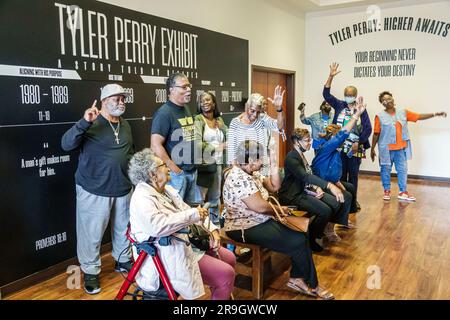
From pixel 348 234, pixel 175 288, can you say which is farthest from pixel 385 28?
pixel 175 288

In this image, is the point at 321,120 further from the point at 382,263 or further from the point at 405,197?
the point at 382,263

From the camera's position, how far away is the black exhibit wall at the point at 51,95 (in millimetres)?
2635

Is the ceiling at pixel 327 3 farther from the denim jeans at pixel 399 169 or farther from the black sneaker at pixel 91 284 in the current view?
the black sneaker at pixel 91 284

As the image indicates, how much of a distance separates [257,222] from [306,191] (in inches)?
39.7

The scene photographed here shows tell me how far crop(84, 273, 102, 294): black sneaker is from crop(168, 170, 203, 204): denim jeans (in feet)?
2.89

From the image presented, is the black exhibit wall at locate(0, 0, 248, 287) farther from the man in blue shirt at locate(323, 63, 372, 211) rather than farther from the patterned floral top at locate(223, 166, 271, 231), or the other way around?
the man in blue shirt at locate(323, 63, 372, 211)

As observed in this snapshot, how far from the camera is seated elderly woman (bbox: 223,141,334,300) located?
8.21 ft

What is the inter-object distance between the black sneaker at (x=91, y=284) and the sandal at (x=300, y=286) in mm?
1386

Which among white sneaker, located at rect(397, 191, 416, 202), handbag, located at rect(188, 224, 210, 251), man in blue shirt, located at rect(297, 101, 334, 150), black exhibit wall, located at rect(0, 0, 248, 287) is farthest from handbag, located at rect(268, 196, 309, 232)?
white sneaker, located at rect(397, 191, 416, 202)

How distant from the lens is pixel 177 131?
302cm

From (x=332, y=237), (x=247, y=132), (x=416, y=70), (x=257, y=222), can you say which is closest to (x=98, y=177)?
(x=257, y=222)

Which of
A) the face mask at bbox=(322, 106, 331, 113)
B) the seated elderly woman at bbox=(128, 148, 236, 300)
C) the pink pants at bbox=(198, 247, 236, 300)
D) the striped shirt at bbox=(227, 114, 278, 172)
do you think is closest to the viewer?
the seated elderly woman at bbox=(128, 148, 236, 300)

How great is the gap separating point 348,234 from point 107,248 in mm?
2418

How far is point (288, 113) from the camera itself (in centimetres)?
730
